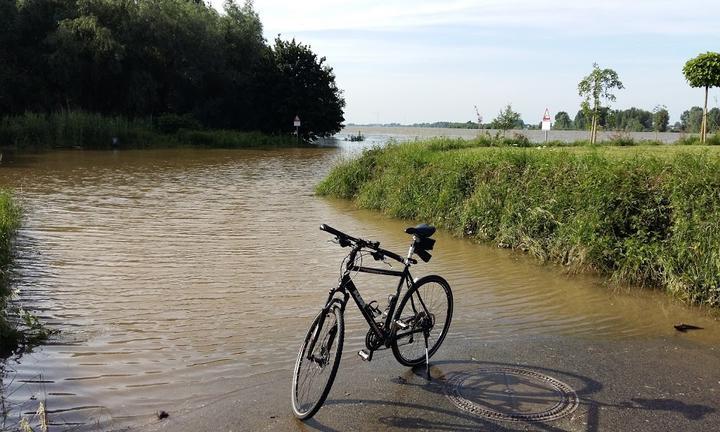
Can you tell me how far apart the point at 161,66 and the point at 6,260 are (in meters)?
42.2

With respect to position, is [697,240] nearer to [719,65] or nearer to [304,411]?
[304,411]

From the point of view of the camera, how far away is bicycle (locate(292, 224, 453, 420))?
430 centimetres

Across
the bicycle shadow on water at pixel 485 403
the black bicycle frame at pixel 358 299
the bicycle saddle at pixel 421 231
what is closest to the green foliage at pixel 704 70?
the bicycle shadow on water at pixel 485 403

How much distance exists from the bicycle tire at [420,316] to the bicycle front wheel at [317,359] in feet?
2.40

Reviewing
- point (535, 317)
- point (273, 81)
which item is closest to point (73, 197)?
point (535, 317)

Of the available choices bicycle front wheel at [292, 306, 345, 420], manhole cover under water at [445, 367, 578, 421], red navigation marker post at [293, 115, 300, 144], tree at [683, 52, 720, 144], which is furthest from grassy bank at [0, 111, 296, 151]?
manhole cover under water at [445, 367, 578, 421]

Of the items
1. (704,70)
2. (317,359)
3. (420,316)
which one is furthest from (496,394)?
(704,70)

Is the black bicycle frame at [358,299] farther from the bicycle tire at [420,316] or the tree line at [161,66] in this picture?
the tree line at [161,66]

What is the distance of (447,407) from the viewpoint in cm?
444

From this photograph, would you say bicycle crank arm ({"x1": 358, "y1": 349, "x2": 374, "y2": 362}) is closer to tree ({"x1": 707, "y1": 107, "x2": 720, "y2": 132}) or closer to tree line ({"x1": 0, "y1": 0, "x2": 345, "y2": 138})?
tree ({"x1": 707, "y1": 107, "x2": 720, "y2": 132})

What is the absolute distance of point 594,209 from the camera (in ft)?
28.5

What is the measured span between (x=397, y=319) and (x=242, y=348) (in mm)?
1761

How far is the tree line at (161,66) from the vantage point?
135 feet

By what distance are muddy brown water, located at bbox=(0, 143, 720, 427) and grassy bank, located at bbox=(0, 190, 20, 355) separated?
26 centimetres
